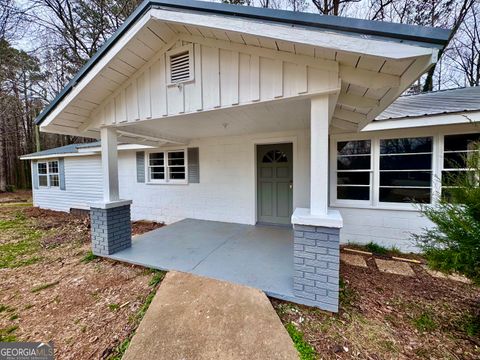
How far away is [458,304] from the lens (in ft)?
8.07

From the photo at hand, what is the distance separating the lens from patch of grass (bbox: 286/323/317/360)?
1741mm

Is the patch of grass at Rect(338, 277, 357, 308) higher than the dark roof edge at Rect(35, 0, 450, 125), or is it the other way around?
the dark roof edge at Rect(35, 0, 450, 125)

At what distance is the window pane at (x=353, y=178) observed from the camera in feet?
14.5

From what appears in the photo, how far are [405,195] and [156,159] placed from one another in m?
6.35

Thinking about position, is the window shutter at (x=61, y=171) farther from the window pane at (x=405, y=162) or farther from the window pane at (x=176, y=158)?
the window pane at (x=405, y=162)

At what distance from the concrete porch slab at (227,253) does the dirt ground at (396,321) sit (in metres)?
0.39

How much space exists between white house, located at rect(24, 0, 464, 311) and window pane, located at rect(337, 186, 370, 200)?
2 cm

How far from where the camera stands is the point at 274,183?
5.13 m

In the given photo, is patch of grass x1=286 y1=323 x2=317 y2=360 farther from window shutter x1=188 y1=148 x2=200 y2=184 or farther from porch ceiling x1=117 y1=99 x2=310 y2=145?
window shutter x1=188 y1=148 x2=200 y2=184

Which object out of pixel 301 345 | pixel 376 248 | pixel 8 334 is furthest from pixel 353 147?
pixel 8 334

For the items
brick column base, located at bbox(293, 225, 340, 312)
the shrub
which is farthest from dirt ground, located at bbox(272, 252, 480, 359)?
the shrub

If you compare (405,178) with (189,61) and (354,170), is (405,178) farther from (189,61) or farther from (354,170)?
(189,61)

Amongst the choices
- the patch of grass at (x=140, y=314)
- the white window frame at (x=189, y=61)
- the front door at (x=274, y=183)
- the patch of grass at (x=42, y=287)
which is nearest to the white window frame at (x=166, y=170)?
the front door at (x=274, y=183)

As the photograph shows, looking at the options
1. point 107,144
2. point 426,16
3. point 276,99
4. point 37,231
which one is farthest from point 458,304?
point 426,16
